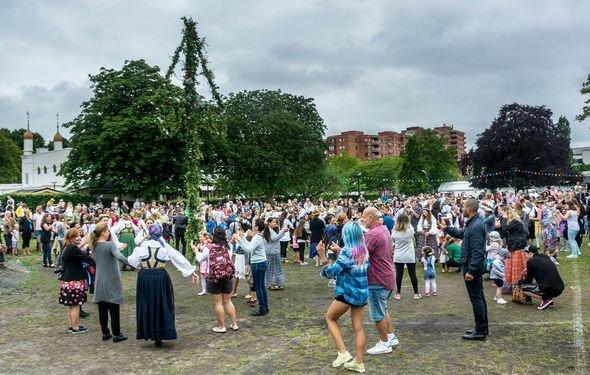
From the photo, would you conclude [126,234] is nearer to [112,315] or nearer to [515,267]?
[112,315]

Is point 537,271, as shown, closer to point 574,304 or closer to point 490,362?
point 574,304

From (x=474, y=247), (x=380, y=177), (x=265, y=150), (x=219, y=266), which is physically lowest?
(x=219, y=266)

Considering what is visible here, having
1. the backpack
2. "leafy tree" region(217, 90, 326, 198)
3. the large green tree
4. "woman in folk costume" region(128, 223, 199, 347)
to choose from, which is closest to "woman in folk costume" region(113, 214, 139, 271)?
the backpack

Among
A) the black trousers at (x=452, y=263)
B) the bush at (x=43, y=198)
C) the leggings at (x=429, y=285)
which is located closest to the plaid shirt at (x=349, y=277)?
the leggings at (x=429, y=285)

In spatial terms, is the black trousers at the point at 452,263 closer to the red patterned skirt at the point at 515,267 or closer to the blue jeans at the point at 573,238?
the red patterned skirt at the point at 515,267

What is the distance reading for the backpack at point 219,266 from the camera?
7965mm

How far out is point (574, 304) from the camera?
30.9ft

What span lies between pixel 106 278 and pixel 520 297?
764 centimetres

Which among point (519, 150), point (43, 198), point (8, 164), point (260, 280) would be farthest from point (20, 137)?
point (260, 280)

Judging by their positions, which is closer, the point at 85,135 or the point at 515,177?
the point at 85,135

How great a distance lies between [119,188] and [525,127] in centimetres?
4452

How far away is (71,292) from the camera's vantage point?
8.38 metres

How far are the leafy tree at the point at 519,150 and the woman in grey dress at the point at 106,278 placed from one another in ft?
173

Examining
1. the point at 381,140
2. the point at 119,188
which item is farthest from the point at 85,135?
the point at 381,140
